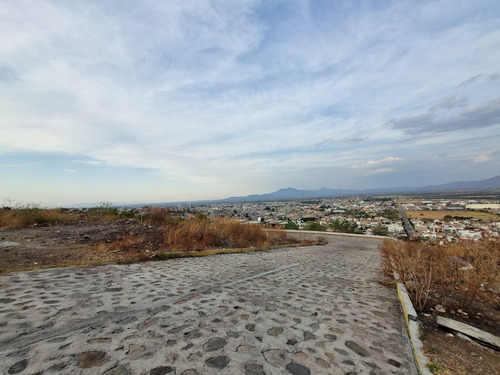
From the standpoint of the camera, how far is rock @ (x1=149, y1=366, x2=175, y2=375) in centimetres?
197

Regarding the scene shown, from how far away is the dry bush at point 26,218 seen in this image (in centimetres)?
1050

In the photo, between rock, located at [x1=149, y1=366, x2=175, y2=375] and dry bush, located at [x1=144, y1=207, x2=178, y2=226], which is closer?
rock, located at [x1=149, y1=366, x2=175, y2=375]

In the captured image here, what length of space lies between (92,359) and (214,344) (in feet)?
3.69

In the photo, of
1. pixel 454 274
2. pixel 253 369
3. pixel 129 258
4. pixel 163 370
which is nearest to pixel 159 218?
pixel 129 258

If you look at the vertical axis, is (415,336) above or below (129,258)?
below

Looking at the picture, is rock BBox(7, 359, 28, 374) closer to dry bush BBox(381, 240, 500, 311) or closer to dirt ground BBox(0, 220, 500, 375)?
dirt ground BBox(0, 220, 500, 375)

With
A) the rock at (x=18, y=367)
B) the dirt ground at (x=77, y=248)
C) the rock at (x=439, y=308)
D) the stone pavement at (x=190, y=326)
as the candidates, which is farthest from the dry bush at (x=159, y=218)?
the rock at (x=439, y=308)

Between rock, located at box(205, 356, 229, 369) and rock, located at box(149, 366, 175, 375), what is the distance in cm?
32

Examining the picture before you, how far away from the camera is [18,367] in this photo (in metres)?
1.92

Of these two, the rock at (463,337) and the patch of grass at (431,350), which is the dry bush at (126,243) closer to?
the patch of grass at (431,350)

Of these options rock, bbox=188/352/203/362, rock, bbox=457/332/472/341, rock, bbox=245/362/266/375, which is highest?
rock, bbox=188/352/203/362

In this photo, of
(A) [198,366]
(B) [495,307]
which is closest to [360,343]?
(A) [198,366]

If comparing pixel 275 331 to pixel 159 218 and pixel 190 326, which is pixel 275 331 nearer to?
pixel 190 326

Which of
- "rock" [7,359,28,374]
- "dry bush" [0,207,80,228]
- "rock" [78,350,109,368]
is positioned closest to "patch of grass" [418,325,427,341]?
"rock" [78,350,109,368]
